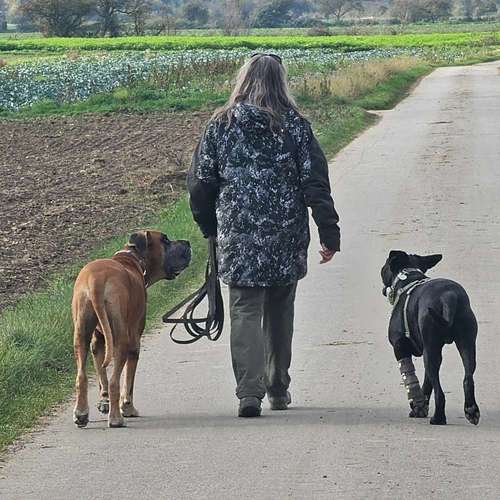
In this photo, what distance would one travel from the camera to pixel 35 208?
58.3 feet

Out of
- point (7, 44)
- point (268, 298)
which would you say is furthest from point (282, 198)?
point (7, 44)

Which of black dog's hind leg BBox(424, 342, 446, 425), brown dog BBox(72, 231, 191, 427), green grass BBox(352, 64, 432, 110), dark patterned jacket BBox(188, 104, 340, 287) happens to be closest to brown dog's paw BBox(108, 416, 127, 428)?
brown dog BBox(72, 231, 191, 427)

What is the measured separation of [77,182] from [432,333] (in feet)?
46.8

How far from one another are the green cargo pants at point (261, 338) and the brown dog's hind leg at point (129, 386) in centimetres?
59

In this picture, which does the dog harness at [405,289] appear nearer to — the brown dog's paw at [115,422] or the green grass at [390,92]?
the brown dog's paw at [115,422]

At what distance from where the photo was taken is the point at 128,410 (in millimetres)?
7512

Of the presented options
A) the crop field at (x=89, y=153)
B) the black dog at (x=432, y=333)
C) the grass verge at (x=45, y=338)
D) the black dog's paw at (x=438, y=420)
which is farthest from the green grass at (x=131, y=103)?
the black dog's paw at (x=438, y=420)

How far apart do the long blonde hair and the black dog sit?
125 cm

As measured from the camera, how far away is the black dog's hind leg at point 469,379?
6992mm

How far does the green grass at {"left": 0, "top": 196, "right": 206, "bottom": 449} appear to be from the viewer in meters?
7.65

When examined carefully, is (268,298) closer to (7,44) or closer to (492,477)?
(492,477)

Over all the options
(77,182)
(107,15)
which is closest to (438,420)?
(77,182)

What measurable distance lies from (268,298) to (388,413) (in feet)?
3.22

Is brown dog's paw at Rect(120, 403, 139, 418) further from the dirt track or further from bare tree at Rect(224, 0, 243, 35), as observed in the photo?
bare tree at Rect(224, 0, 243, 35)
